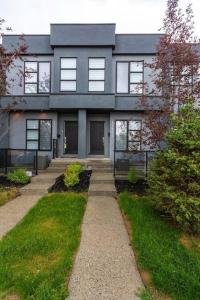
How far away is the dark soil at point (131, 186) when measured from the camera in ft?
32.8

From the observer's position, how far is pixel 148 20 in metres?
21.0

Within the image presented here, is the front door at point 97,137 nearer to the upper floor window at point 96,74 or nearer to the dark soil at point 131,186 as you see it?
the upper floor window at point 96,74

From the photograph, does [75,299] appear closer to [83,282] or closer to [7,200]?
[83,282]

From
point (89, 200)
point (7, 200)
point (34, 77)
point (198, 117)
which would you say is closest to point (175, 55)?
point (198, 117)

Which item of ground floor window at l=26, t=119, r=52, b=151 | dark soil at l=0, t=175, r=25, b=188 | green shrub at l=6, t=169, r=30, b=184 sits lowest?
dark soil at l=0, t=175, r=25, b=188

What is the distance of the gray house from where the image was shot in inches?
651

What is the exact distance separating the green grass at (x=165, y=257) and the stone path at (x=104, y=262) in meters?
0.22

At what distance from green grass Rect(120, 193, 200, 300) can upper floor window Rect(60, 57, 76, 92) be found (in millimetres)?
11412

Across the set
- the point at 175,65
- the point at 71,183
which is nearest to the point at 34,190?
the point at 71,183

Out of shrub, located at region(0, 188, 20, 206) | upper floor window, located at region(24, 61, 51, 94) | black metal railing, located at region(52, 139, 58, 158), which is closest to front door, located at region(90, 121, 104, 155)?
black metal railing, located at region(52, 139, 58, 158)

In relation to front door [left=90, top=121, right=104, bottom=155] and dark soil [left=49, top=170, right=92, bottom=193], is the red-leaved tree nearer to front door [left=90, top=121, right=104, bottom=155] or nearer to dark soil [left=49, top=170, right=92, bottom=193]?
dark soil [left=49, top=170, right=92, bottom=193]

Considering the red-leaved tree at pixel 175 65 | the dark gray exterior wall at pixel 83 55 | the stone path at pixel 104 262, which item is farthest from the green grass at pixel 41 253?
the dark gray exterior wall at pixel 83 55

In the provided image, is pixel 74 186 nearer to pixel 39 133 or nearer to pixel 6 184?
pixel 6 184

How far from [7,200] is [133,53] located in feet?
38.2
